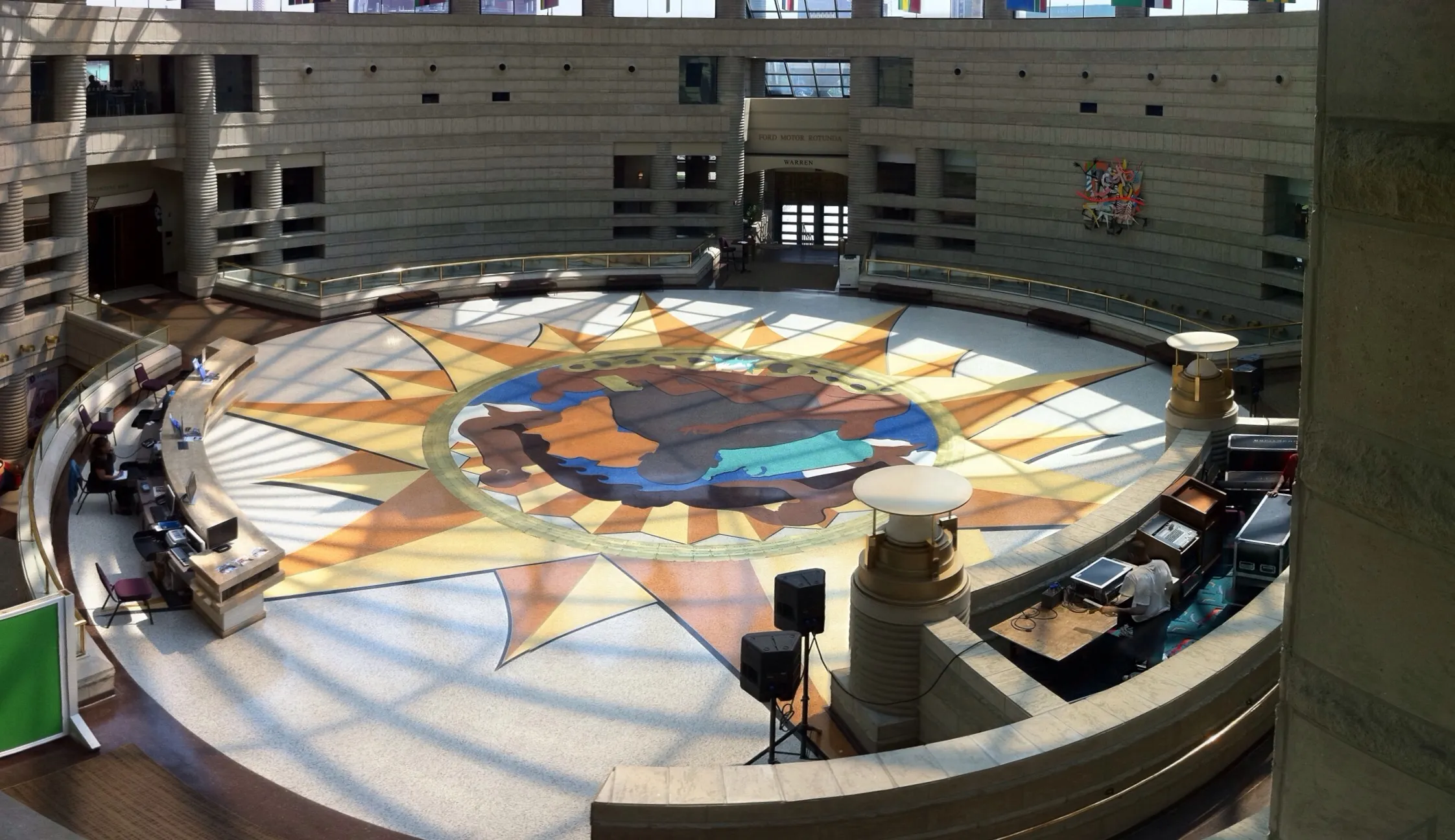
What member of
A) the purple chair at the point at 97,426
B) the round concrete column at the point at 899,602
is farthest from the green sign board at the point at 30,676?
the purple chair at the point at 97,426

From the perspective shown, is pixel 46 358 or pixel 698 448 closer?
pixel 698 448

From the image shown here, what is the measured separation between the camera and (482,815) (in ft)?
45.4

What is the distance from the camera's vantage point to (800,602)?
45.8 feet

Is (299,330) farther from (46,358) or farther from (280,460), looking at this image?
(280,460)

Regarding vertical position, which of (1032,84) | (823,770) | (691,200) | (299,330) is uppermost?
(1032,84)

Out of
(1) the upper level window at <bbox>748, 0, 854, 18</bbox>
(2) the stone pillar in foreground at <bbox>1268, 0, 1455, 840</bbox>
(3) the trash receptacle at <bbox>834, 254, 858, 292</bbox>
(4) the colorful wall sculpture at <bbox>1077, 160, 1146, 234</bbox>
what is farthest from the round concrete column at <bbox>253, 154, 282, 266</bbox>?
(2) the stone pillar in foreground at <bbox>1268, 0, 1455, 840</bbox>

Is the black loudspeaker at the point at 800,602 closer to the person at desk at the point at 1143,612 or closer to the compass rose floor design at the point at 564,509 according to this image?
the compass rose floor design at the point at 564,509

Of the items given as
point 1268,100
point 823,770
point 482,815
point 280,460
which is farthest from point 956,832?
point 1268,100

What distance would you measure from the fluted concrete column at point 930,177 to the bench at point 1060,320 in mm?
8369

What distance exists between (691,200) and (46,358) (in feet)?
59.1

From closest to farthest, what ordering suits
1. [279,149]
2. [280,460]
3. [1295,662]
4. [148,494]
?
[1295,662], [148,494], [280,460], [279,149]

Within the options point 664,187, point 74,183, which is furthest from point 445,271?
point 664,187

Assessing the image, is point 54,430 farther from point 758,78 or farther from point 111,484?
point 758,78

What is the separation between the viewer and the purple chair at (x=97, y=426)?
2327 cm
